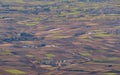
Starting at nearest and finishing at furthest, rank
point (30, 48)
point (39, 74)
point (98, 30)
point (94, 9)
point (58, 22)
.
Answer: point (39, 74) < point (30, 48) < point (98, 30) < point (58, 22) < point (94, 9)

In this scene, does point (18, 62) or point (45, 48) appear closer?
point (18, 62)

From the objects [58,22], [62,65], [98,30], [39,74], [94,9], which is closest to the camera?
[39,74]

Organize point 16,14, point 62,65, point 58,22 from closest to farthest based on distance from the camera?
point 62,65 < point 58,22 < point 16,14

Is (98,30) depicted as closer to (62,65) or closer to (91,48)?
(91,48)

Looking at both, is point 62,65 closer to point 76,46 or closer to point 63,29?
point 76,46

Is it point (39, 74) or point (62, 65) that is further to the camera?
point (62, 65)

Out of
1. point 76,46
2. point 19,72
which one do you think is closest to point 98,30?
point 76,46

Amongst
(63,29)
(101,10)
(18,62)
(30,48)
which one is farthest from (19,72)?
(101,10)
